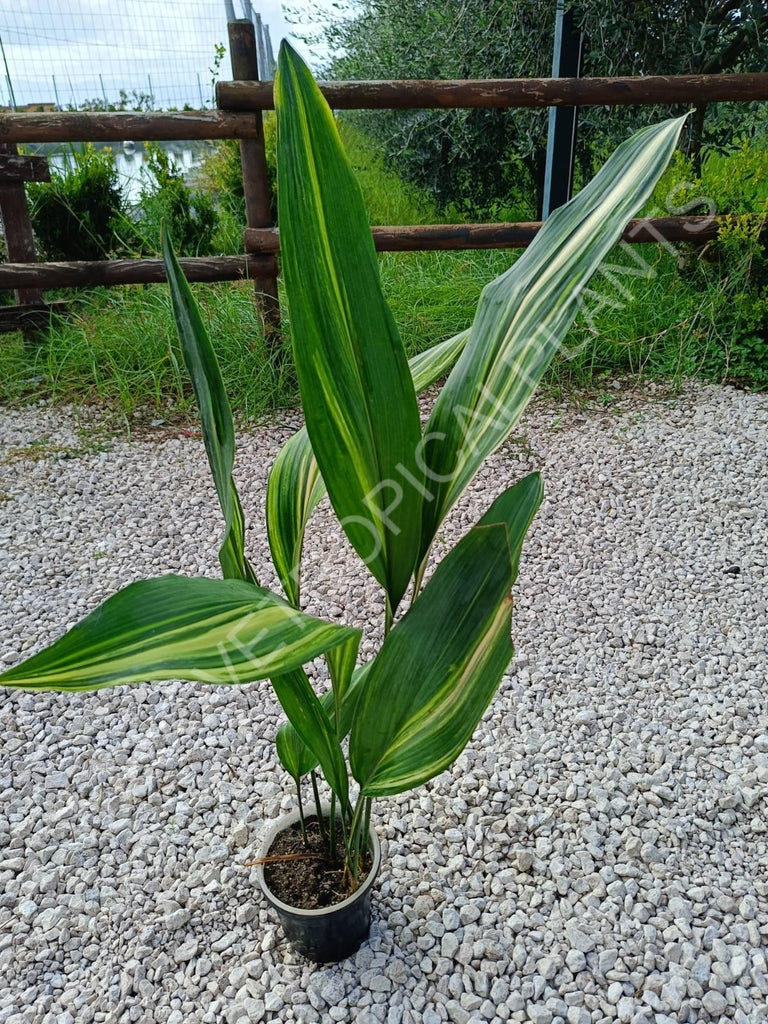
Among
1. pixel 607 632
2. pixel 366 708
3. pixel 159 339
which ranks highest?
pixel 366 708

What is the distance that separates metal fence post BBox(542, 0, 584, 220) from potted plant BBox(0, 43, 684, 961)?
2.93 meters

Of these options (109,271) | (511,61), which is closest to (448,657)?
(109,271)

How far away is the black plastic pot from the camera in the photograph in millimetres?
1010

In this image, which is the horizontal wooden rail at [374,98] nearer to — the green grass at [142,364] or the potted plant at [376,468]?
the green grass at [142,364]

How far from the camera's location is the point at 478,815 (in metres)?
1.33

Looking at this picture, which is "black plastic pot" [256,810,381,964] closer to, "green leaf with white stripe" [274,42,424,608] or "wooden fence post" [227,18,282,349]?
"green leaf with white stripe" [274,42,424,608]

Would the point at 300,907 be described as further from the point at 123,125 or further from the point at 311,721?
the point at 123,125

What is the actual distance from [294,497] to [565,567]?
4.19 feet

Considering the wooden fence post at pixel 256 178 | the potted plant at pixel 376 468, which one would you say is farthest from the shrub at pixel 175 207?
the potted plant at pixel 376 468

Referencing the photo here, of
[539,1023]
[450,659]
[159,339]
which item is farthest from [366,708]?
[159,339]

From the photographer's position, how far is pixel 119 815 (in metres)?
1.38

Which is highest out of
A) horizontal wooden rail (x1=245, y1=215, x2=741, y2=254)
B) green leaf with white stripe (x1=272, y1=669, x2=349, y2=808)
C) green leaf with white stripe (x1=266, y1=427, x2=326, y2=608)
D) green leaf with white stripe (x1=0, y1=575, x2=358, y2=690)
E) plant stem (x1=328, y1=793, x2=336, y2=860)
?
green leaf with white stripe (x1=0, y1=575, x2=358, y2=690)

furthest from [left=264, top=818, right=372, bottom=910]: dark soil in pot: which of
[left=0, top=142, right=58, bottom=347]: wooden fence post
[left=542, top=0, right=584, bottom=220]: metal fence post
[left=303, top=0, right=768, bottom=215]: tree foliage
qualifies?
[left=303, top=0, right=768, bottom=215]: tree foliage

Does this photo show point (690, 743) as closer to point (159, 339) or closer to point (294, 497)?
point (294, 497)
